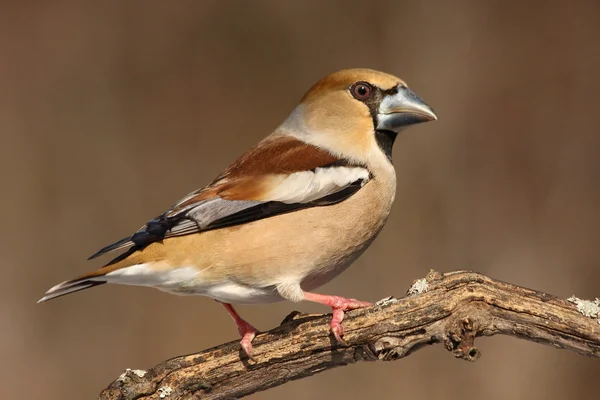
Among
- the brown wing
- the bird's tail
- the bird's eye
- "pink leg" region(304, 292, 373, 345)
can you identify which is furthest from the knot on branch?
the bird's tail

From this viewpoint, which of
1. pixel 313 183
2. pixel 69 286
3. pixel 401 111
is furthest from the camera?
pixel 401 111

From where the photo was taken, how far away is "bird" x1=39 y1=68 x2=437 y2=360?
286 centimetres

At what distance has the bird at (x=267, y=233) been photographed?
286 cm

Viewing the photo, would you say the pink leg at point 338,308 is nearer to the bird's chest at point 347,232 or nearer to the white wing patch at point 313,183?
the bird's chest at point 347,232

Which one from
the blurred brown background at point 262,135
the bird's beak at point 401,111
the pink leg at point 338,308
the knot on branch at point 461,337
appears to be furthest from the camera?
the blurred brown background at point 262,135

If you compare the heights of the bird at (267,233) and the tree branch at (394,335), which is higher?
the bird at (267,233)

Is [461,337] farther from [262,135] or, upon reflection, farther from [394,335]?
[262,135]

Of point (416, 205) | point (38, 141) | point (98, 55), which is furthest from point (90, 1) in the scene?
point (416, 205)

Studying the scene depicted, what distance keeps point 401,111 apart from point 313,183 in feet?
1.74

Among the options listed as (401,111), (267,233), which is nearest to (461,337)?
(267,233)

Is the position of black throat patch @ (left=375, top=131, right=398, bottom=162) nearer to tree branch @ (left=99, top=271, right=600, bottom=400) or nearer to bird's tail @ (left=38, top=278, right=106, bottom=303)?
tree branch @ (left=99, top=271, right=600, bottom=400)

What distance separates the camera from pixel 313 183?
118 inches

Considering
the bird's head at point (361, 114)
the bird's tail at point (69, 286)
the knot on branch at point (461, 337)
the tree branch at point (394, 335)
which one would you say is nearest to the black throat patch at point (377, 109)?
the bird's head at point (361, 114)

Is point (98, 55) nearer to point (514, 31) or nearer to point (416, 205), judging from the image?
point (416, 205)
